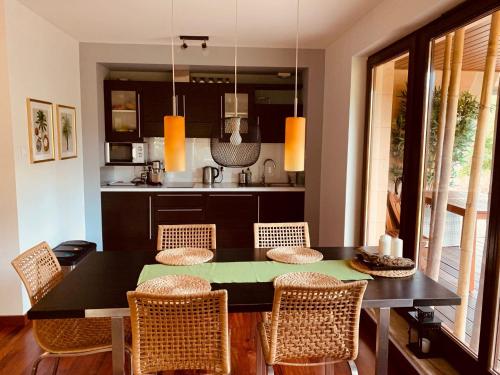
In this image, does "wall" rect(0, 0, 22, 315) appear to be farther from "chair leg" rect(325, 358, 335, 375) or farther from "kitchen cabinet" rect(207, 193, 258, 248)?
"chair leg" rect(325, 358, 335, 375)

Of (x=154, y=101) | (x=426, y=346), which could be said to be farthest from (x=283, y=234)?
(x=154, y=101)

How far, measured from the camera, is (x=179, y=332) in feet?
5.53

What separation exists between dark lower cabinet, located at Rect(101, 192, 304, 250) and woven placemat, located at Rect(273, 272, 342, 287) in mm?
2636

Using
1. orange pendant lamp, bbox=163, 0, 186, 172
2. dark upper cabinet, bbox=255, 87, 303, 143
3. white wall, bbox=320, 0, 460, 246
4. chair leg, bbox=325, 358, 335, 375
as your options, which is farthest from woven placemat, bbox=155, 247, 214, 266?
dark upper cabinet, bbox=255, 87, 303, 143

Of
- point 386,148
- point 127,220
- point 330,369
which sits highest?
point 386,148

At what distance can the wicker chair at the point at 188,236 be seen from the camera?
9.55 ft

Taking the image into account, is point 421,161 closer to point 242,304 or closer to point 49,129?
point 242,304

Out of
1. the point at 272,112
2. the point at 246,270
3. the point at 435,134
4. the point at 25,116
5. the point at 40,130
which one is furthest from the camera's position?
the point at 272,112

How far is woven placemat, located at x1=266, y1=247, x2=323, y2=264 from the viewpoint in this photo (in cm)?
238

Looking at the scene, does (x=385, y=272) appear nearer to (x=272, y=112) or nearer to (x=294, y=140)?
(x=294, y=140)

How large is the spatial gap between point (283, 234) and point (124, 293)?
4.51 ft

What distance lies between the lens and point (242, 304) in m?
1.78

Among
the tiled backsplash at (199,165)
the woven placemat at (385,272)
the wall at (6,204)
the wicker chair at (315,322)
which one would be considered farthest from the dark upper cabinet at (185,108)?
the wicker chair at (315,322)

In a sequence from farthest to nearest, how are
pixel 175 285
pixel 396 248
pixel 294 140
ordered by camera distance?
pixel 396 248 < pixel 294 140 < pixel 175 285
